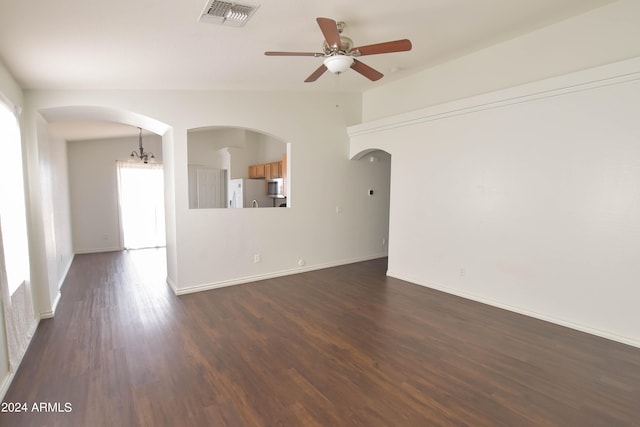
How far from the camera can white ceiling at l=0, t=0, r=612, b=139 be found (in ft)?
7.13

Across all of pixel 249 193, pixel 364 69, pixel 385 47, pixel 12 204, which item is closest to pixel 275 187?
pixel 249 193

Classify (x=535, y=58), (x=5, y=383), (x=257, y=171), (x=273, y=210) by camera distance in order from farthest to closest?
(x=257, y=171) → (x=273, y=210) → (x=535, y=58) → (x=5, y=383)

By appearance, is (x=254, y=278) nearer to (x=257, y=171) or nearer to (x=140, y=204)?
(x=257, y=171)

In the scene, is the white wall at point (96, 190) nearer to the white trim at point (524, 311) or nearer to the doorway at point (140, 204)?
the doorway at point (140, 204)

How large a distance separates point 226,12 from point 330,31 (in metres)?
0.80

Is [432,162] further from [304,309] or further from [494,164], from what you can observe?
[304,309]

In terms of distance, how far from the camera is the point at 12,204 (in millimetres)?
2768

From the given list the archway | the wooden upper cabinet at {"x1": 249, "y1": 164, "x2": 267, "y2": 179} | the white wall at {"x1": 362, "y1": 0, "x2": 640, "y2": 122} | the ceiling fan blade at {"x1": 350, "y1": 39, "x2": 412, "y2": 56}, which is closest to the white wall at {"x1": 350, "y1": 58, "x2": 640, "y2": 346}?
the white wall at {"x1": 362, "y1": 0, "x2": 640, "y2": 122}

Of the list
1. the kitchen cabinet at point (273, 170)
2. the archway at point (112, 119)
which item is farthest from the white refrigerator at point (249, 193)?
the archway at point (112, 119)

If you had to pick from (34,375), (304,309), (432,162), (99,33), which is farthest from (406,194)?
(34,375)

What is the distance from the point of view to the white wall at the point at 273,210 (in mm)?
4258

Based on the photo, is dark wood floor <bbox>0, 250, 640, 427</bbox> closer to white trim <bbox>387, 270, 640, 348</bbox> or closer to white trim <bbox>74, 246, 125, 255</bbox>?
white trim <bbox>387, 270, 640, 348</bbox>

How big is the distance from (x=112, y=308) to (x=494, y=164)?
17.1ft

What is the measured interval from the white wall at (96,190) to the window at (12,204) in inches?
192
